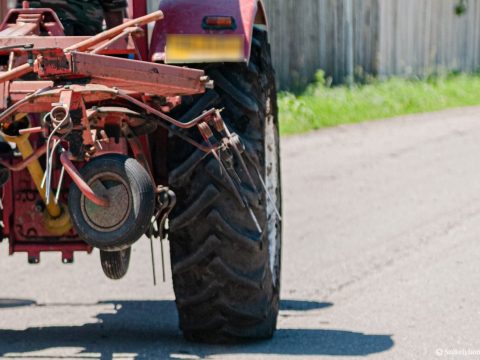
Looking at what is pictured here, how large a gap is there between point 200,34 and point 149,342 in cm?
147

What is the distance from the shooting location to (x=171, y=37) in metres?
5.79

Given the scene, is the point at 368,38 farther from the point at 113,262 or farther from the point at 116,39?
the point at 116,39

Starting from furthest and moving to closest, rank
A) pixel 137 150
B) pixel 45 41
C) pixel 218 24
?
pixel 218 24, pixel 137 150, pixel 45 41

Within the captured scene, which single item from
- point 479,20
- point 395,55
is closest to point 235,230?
point 395,55

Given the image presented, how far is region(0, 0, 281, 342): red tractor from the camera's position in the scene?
500cm

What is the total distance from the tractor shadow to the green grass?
791 cm

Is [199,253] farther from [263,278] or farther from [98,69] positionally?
[98,69]

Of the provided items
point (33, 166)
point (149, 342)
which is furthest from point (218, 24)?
point (149, 342)

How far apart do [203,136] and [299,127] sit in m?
9.59

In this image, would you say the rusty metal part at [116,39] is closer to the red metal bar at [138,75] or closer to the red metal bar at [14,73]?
the red metal bar at [138,75]

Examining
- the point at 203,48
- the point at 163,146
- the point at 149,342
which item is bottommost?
the point at 149,342

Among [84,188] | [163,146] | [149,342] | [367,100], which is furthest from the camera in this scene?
[367,100]

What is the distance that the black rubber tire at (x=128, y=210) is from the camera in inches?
195

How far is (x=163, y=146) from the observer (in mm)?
6070
